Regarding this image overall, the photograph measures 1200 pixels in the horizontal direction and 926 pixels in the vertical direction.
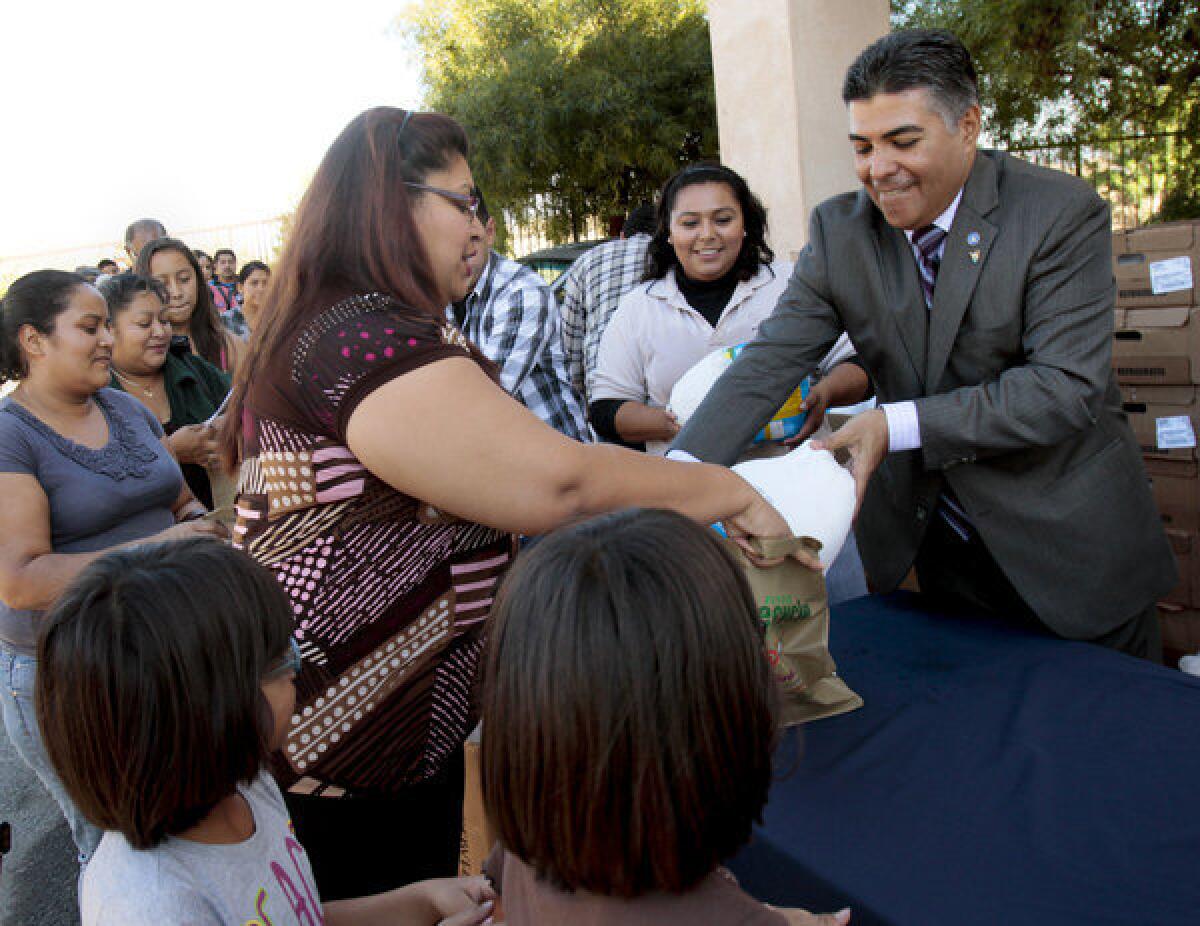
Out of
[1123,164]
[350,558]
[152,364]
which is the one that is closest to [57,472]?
[152,364]

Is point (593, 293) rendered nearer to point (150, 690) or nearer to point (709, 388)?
point (709, 388)

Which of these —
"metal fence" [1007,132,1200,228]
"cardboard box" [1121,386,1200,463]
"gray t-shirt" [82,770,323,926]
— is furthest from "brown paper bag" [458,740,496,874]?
"metal fence" [1007,132,1200,228]

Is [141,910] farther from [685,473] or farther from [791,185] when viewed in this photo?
[791,185]

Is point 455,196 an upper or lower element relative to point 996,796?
upper

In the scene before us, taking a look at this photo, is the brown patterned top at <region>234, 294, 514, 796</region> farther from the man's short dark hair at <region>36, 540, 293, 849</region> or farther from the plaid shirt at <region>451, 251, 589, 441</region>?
the plaid shirt at <region>451, 251, 589, 441</region>

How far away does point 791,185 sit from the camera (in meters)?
5.75

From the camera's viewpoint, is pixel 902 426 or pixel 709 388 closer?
pixel 902 426

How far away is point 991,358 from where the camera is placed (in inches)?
73.7

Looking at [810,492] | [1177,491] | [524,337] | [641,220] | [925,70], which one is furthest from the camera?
[641,220]

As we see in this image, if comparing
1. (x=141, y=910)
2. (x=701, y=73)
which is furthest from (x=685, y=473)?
(x=701, y=73)

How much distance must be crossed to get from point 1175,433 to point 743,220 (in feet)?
5.39

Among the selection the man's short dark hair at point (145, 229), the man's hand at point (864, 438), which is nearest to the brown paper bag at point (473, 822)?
the man's hand at point (864, 438)

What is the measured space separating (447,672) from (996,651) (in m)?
1.04

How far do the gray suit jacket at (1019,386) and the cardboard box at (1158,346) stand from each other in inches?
56.6
